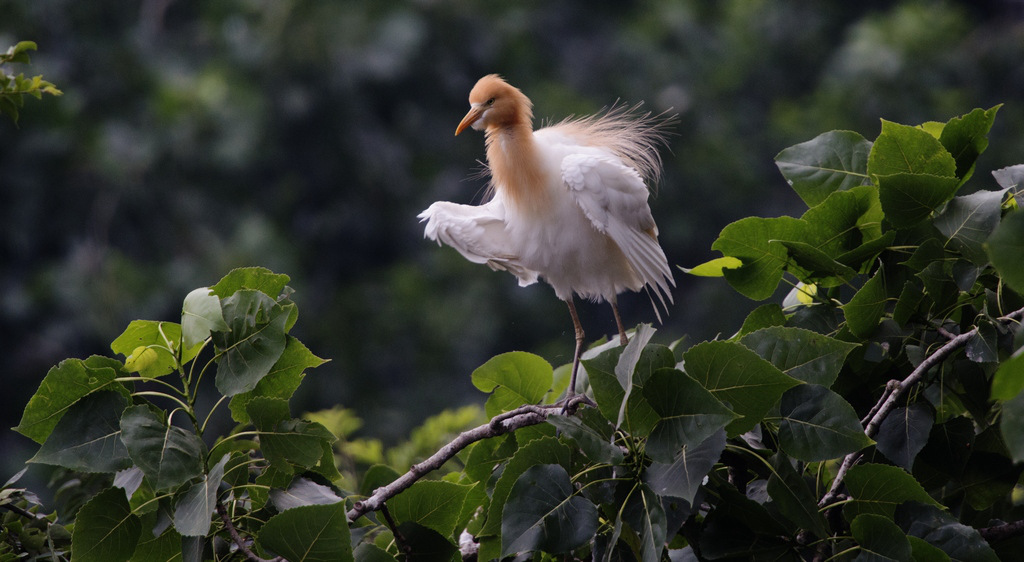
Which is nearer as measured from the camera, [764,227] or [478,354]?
[764,227]

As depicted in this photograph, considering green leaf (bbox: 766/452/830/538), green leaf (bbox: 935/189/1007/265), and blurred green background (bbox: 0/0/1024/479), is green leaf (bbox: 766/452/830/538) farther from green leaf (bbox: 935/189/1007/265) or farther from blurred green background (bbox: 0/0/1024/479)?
blurred green background (bbox: 0/0/1024/479)

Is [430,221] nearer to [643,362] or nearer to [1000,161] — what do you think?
[643,362]

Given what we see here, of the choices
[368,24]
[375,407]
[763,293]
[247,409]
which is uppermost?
[368,24]

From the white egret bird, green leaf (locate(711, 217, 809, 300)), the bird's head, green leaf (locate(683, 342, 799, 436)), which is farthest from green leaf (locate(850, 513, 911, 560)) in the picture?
the bird's head

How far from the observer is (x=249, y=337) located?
0.85 meters

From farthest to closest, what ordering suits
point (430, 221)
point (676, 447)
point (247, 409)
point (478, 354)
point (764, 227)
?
point (478, 354) < point (430, 221) < point (764, 227) < point (247, 409) < point (676, 447)

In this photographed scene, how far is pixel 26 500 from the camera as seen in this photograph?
3.27 feet

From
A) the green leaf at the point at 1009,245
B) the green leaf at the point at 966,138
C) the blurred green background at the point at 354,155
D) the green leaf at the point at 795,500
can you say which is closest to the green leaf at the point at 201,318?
the green leaf at the point at 795,500

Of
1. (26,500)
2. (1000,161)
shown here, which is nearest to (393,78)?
(1000,161)

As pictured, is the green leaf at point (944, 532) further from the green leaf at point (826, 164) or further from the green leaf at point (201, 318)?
the green leaf at point (201, 318)

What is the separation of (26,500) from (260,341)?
0.40 meters

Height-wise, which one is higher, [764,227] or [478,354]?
[764,227]

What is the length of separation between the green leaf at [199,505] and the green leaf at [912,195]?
729 mm

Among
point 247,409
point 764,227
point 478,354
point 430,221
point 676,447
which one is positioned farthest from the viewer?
point 478,354
